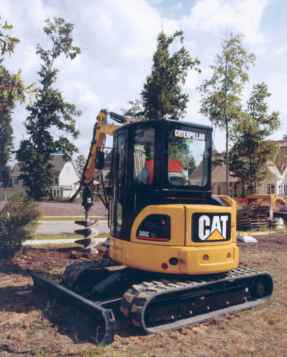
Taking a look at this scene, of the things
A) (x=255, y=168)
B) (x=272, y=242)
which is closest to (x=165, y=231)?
(x=272, y=242)

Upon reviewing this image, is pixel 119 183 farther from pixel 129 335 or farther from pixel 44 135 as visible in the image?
pixel 44 135

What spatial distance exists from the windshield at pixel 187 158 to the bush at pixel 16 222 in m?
5.52

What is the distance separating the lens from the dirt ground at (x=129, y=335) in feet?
18.2

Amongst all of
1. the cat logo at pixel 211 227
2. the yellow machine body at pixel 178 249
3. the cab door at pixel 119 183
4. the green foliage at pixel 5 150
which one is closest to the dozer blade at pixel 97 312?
the yellow machine body at pixel 178 249

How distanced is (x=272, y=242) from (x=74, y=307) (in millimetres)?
11341

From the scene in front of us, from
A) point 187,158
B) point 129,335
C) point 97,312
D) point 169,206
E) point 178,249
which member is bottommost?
point 129,335

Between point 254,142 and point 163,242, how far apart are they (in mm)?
19360

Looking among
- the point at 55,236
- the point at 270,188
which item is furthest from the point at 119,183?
the point at 270,188

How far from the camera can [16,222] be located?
36.6 ft

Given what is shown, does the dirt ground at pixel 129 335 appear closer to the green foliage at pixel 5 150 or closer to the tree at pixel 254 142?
the tree at pixel 254 142

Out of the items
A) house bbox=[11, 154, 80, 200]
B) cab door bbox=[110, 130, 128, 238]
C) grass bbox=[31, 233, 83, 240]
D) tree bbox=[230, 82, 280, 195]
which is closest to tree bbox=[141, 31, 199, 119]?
tree bbox=[230, 82, 280, 195]

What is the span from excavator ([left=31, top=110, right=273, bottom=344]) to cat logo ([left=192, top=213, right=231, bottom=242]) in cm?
2

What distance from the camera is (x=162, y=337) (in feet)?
20.0

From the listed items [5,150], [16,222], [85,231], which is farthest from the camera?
[5,150]
